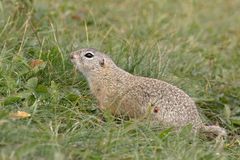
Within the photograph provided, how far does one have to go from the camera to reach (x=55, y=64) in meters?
5.23

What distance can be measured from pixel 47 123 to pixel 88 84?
1048 millimetres

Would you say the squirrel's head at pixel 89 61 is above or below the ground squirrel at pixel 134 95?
above

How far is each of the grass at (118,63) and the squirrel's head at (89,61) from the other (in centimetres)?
19

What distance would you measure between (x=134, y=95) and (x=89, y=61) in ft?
1.62

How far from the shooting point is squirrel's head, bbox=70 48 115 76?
16.6 feet

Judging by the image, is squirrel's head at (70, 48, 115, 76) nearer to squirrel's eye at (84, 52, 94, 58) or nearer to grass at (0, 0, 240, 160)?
squirrel's eye at (84, 52, 94, 58)

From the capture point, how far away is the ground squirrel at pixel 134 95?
15.5ft

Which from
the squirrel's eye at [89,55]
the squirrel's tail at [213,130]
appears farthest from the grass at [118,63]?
the squirrel's eye at [89,55]

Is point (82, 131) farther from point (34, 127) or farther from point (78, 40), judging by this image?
point (78, 40)

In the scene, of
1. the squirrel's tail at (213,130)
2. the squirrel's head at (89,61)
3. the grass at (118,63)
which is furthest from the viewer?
the squirrel's head at (89,61)

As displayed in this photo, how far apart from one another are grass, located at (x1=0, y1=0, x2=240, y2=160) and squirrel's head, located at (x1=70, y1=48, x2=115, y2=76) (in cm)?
19

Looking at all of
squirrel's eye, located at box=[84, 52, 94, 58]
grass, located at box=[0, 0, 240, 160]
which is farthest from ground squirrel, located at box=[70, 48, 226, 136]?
grass, located at box=[0, 0, 240, 160]

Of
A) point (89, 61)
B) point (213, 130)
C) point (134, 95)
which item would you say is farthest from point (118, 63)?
point (213, 130)

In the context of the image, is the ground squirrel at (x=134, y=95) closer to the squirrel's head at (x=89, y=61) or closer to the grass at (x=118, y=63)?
the squirrel's head at (x=89, y=61)
